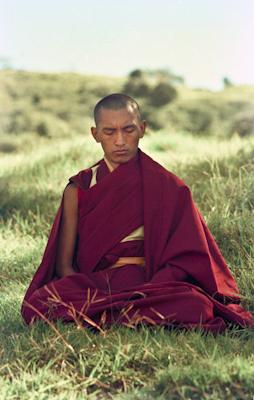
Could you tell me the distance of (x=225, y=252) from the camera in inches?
216

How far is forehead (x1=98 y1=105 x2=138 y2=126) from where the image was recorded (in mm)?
4043

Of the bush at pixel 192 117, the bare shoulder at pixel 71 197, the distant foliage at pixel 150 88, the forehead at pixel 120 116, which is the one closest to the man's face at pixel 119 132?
the forehead at pixel 120 116

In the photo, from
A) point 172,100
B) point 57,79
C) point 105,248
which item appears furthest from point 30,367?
point 57,79

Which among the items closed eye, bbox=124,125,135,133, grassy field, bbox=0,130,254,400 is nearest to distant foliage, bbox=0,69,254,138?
grassy field, bbox=0,130,254,400

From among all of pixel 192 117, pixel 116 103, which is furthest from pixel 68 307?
pixel 192 117

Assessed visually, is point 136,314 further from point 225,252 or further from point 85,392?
point 225,252

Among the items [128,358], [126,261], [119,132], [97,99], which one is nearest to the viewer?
[128,358]

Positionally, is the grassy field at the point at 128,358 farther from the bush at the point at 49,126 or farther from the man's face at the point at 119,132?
the bush at the point at 49,126

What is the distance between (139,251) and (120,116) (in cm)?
69

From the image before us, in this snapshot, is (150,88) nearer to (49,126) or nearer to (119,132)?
(49,126)

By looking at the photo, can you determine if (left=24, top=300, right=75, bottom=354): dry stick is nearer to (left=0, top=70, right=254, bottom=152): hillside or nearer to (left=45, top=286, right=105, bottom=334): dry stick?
(left=45, top=286, right=105, bottom=334): dry stick

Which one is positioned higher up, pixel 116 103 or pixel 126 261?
pixel 116 103

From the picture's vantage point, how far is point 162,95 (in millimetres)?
30219

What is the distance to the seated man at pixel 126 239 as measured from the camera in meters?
3.99
